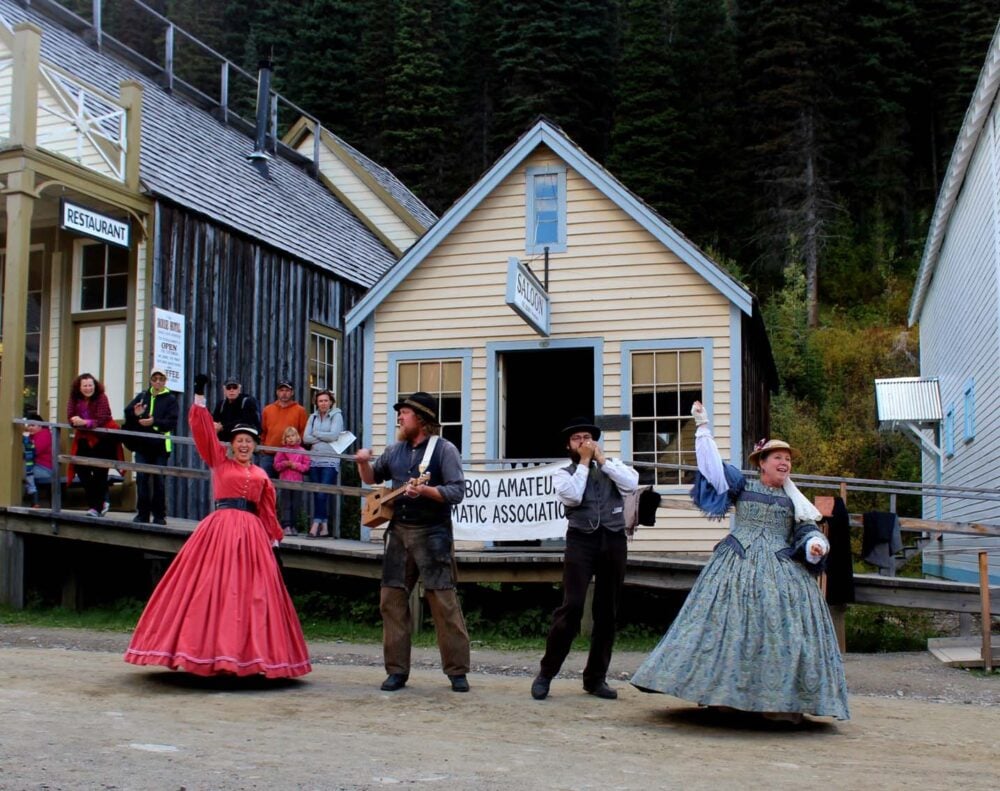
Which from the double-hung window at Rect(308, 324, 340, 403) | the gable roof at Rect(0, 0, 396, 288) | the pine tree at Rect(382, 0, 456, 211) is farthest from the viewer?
the pine tree at Rect(382, 0, 456, 211)

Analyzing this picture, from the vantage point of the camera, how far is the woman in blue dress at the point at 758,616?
6.62 meters

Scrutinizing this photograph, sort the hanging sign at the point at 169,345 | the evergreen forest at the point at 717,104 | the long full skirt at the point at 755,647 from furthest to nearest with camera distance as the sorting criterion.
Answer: the evergreen forest at the point at 717,104 → the hanging sign at the point at 169,345 → the long full skirt at the point at 755,647

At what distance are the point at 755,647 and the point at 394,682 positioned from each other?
2.47 meters

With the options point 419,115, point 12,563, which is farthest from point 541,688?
point 419,115

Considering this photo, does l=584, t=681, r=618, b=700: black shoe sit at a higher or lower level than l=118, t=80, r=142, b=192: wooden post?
lower

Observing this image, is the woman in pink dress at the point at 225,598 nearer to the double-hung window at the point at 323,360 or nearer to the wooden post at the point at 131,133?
the wooden post at the point at 131,133

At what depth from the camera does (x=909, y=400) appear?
21.9 meters

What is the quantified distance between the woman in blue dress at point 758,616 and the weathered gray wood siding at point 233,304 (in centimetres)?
896

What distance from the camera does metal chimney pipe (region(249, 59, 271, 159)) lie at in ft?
66.8

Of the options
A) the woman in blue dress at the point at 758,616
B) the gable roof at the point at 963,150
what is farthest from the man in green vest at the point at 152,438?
the gable roof at the point at 963,150

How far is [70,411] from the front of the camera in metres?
12.4

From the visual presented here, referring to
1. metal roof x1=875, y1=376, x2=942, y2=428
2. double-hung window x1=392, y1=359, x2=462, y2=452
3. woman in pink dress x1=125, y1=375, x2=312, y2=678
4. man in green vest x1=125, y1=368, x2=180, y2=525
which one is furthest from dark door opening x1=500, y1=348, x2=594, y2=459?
metal roof x1=875, y1=376, x2=942, y2=428

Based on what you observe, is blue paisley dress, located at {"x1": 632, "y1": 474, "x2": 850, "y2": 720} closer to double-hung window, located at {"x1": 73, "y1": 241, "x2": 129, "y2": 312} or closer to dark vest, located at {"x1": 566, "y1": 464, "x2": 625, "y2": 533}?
dark vest, located at {"x1": 566, "y1": 464, "x2": 625, "y2": 533}

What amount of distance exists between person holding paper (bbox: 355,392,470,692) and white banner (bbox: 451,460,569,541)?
150 inches
